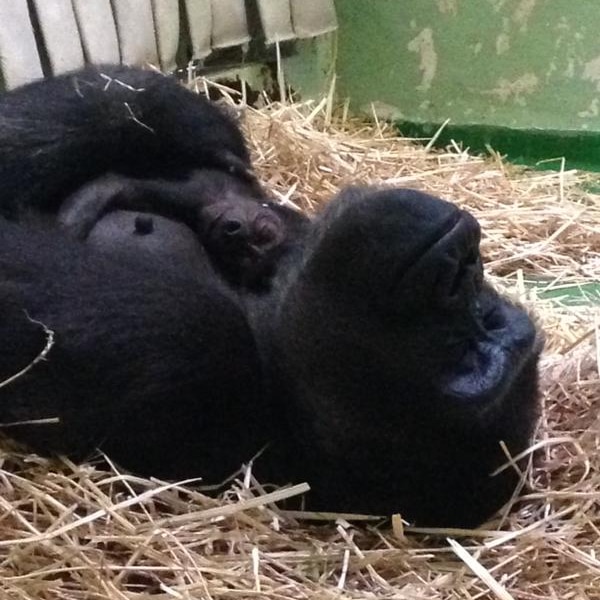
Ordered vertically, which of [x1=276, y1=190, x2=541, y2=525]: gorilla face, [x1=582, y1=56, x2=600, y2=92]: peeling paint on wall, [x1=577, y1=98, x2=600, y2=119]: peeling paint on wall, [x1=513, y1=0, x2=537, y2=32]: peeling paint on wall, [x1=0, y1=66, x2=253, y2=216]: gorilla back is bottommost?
[x1=577, y1=98, x2=600, y2=119]: peeling paint on wall

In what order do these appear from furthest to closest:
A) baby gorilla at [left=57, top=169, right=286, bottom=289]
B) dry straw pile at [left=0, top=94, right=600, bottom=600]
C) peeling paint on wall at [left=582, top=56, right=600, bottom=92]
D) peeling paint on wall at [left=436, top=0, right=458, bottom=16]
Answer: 1. peeling paint on wall at [left=436, top=0, right=458, bottom=16]
2. peeling paint on wall at [left=582, top=56, right=600, bottom=92]
3. baby gorilla at [left=57, top=169, right=286, bottom=289]
4. dry straw pile at [left=0, top=94, right=600, bottom=600]

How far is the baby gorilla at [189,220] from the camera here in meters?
1.18

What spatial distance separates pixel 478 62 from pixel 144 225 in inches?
68.4

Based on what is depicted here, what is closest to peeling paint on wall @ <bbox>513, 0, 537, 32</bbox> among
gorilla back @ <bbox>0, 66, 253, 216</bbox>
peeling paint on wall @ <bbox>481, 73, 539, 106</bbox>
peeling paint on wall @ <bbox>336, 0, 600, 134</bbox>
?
peeling paint on wall @ <bbox>336, 0, 600, 134</bbox>

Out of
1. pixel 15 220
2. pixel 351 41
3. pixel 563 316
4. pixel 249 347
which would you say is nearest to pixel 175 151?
pixel 15 220

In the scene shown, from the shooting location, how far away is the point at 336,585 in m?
0.93

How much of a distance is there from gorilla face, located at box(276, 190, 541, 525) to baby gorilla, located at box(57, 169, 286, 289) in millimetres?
242

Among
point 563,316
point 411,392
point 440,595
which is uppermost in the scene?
point 411,392

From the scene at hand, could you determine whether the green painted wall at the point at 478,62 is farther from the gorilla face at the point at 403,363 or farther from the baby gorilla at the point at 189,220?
the gorilla face at the point at 403,363

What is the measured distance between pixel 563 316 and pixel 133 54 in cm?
109

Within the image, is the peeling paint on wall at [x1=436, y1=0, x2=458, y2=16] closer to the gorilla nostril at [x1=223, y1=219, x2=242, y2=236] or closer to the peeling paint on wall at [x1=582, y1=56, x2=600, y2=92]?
the peeling paint on wall at [x1=582, y1=56, x2=600, y2=92]

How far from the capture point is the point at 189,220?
129 cm

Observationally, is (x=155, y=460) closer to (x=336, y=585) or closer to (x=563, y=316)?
(x=336, y=585)

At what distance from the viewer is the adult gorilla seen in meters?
0.91
